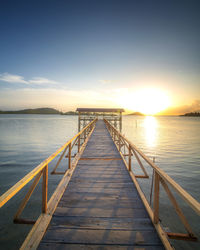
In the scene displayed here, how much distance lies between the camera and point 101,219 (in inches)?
99.0

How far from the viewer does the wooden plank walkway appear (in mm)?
2049

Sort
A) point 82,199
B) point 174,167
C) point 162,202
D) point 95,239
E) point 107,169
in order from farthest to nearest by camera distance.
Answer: point 174,167
point 162,202
point 107,169
point 82,199
point 95,239

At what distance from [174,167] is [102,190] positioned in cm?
932

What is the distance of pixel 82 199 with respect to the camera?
10.3 ft

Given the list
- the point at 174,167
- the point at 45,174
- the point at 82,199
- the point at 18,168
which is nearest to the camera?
the point at 45,174

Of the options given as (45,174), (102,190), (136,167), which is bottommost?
(136,167)

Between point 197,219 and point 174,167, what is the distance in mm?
6054

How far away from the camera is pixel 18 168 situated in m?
9.70

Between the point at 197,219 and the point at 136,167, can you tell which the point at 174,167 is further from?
the point at 197,219

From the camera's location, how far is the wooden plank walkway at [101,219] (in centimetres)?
205

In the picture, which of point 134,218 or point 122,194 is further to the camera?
point 122,194

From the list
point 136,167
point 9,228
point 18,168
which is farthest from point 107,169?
point 18,168

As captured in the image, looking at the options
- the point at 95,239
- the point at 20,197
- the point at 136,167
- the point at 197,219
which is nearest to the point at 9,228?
the point at 20,197

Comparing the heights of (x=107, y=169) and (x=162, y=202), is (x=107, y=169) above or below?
above
